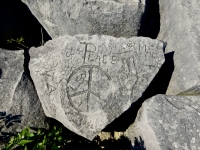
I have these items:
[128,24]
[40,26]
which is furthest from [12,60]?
[128,24]

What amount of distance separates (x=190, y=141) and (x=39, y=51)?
1266 mm

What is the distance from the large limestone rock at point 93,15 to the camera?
2.27 meters

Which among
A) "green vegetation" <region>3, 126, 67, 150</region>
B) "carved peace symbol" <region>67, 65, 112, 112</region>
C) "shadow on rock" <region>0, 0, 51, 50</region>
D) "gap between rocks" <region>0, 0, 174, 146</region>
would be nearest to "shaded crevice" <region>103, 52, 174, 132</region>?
"gap between rocks" <region>0, 0, 174, 146</region>

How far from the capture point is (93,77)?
216 cm

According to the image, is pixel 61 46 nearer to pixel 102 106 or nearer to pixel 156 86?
pixel 102 106

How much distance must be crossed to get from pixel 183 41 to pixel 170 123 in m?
0.65

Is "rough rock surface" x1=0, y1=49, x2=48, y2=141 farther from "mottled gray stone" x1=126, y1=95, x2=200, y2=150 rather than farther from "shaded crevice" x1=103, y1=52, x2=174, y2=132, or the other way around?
"mottled gray stone" x1=126, y1=95, x2=200, y2=150

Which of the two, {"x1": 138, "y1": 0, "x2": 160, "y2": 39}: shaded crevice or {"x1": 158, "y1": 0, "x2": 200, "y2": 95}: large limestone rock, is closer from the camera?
{"x1": 158, "y1": 0, "x2": 200, "y2": 95}: large limestone rock

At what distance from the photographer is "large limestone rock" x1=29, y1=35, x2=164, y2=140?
2141 mm

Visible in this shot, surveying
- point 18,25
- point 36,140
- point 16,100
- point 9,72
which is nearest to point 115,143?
point 36,140

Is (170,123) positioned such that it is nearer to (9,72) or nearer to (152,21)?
(152,21)

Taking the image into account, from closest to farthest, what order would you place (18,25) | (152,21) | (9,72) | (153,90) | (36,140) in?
(36,140) → (9,72) → (153,90) → (152,21) → (18,25)

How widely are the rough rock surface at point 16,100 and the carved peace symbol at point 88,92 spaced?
304 mm

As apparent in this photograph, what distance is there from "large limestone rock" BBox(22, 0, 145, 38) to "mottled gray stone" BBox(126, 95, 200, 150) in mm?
623
